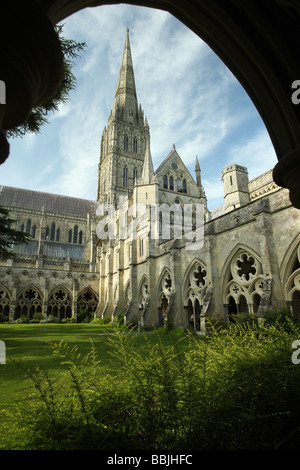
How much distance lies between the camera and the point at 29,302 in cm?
2869

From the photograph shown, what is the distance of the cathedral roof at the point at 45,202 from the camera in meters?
42.6

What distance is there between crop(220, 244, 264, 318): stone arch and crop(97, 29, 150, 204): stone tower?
32591 millimetres

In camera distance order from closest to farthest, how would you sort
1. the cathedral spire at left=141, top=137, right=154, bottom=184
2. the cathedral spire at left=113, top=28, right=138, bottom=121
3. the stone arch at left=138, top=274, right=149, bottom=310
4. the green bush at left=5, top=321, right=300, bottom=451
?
the green bush at left=5, top=321, right=300, bottom=451 < the stone arch at left=138, top=274, right=149, bottom=310 < the cathedral spire at left=141, top=137, right=154, bottom=184 < the cathedral spire at left=113, top=28, right=138, bottom=121

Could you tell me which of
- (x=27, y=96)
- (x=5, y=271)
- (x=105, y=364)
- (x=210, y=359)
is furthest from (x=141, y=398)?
(x=5, y=271)

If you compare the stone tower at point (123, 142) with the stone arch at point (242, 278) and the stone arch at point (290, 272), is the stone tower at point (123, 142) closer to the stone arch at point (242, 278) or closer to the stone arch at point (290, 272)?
the stone arch at point (242, 278)

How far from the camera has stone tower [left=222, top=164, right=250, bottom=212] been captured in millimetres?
19328

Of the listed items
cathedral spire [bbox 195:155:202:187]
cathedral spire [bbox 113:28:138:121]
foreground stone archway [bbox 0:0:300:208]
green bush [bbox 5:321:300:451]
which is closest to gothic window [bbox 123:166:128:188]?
cathedral spire [bbox 113:28:138:121]

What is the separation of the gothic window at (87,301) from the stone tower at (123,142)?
1662 cm

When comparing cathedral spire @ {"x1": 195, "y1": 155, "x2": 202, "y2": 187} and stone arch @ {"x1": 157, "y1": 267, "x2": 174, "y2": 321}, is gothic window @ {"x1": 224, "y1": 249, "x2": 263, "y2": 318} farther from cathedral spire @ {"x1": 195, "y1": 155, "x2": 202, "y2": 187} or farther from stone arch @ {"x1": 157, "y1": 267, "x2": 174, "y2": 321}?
cathedral spire @ {"x1": 195, "y1": 155, "x2": 202, "y2": 187}

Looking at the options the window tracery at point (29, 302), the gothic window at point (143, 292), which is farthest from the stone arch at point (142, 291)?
the window tracery at point (29, 302)

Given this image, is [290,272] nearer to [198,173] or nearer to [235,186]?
[235,186]

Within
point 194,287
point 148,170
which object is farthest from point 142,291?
point 148,170
